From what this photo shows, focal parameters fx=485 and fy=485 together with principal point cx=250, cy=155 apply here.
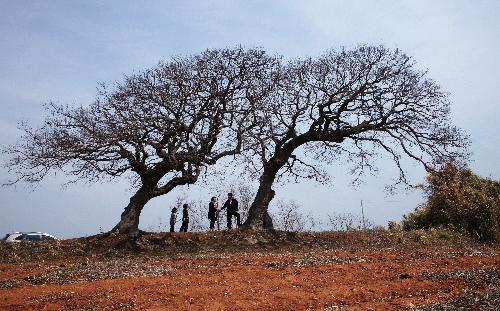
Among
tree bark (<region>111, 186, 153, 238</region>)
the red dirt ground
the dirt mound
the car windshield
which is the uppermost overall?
tree bark (<region>111, 186, 153, 238</region>)

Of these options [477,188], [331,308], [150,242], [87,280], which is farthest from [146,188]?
[477,188]

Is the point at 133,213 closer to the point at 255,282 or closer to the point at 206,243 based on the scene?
the point at 206,243

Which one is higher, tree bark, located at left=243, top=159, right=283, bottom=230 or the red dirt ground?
tree bark, located at left=243, top=159, right=283, bottom=230

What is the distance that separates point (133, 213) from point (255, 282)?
1135cm

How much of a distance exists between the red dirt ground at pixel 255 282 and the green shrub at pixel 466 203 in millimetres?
6088

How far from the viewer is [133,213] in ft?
68.5

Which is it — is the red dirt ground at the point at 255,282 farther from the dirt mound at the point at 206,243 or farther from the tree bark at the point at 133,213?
the tree bark at the point at 133,213

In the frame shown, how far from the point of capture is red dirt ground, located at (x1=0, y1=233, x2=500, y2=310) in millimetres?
8812

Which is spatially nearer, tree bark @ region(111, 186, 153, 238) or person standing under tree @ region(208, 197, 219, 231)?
tree bark @ region(111, 186, 153, 238)

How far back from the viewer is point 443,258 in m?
13.8

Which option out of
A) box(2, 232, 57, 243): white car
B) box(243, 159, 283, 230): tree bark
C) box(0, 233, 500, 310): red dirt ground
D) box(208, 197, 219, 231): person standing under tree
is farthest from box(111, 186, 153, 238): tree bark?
box(2, 232, 57, 243): white car

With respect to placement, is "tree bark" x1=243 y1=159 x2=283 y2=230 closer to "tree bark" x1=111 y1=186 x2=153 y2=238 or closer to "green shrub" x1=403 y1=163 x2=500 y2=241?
"tree bark" x1=111 y1=186 x2=153 y2=238

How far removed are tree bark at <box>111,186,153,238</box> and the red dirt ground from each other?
4285 mm

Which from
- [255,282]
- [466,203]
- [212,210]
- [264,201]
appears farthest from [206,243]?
[466,203]
